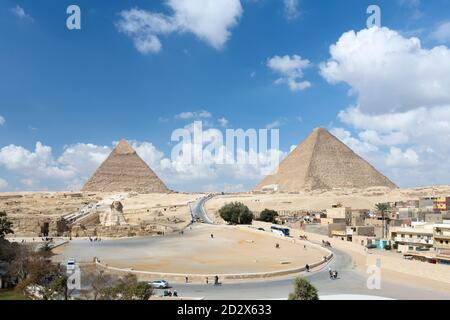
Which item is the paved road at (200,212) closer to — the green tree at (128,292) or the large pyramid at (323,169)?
the green tree at (128,292)

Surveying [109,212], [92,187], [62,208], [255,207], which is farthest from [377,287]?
[92,187]

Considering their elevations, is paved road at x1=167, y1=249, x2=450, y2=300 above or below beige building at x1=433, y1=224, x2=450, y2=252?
below

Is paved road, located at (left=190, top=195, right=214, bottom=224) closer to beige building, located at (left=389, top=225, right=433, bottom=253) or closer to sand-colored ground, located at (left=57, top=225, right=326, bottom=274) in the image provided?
sand-colored ground, located at (left=57, top=225, right=326, bottom=274)

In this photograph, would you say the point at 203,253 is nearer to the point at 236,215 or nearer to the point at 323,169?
the point at 236,215

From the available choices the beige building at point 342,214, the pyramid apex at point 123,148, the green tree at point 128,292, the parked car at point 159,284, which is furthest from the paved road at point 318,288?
the pyramid apex at point 123,148

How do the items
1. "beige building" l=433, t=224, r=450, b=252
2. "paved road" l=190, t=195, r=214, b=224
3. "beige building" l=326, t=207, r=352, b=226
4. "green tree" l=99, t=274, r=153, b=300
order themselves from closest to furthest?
1. "green tree" l=99, t=274, r=153, b=300
2. "beige building" l=433, t=224, r=450, b=252
3. "beige building" l=326, t=207, r=352, b=226
4. "paved road" l=190, t=195, r=214, b=224

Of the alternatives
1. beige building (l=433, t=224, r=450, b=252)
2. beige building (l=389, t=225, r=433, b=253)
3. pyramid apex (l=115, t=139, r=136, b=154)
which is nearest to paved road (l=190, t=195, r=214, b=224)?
beige building (l=389, t=225, r=433, b=253)

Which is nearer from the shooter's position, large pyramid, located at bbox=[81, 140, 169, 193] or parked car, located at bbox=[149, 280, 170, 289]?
parked car, located at bbox=[149, 280, 170, 289]
